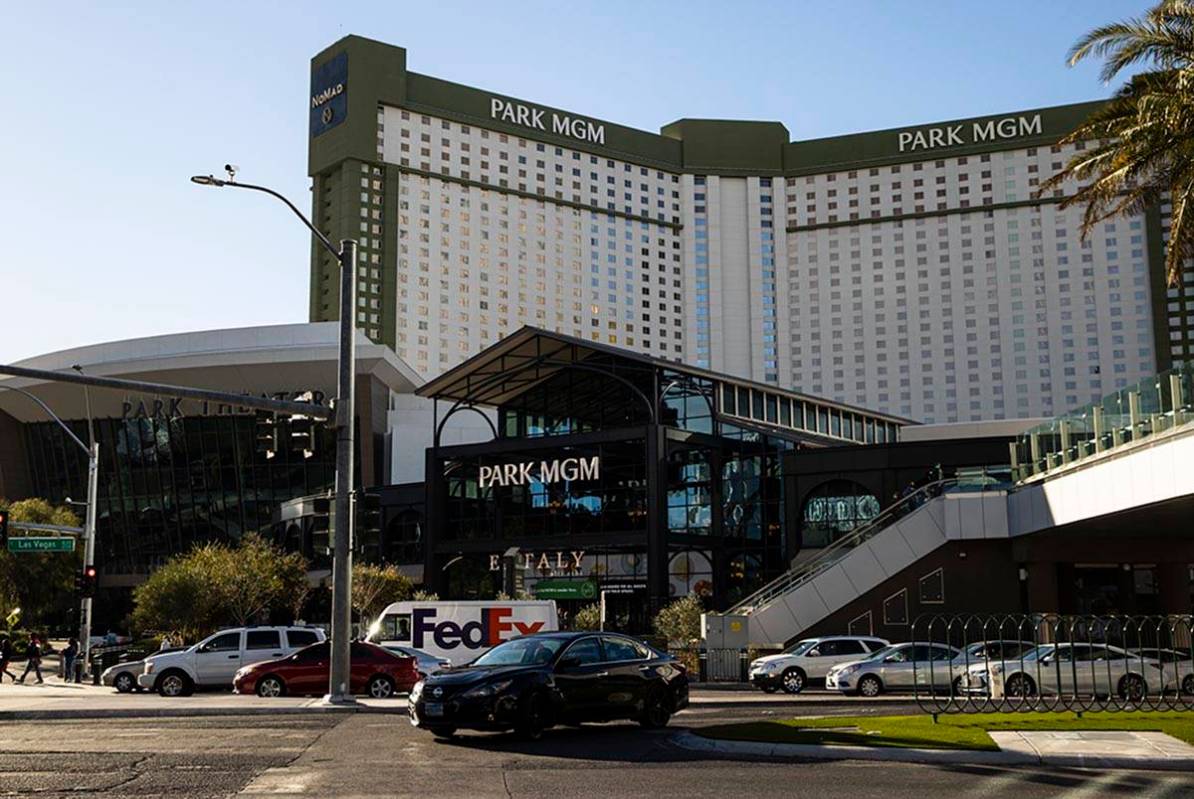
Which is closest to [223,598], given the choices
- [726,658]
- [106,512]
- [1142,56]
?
[726,658]

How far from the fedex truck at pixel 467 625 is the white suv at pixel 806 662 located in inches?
243

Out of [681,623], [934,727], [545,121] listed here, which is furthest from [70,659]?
[545,121]

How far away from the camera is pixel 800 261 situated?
516ft

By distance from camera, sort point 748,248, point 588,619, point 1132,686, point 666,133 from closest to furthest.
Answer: point 1132,686 → point 588,619 → point 748,248 → point 666,133

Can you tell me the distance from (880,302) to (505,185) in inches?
1839

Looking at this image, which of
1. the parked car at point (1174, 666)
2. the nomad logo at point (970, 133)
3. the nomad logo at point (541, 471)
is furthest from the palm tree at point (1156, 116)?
the nomad logo at point (970, 133)

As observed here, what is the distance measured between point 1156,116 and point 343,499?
18.3 metres

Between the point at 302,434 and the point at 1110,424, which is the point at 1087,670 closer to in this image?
the point at 1110,424

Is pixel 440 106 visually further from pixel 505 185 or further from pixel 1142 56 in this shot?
pixel 1142 56

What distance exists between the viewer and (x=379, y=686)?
30.2m

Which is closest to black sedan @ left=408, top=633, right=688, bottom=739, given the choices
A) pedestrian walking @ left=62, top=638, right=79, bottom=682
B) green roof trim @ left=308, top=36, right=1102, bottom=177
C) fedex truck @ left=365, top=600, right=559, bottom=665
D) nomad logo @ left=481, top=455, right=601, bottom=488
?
fedex truck @ left=365, top=600, right=559, bottom=665

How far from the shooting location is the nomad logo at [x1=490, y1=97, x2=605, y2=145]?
5797 inches

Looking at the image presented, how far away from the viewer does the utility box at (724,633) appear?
124ft

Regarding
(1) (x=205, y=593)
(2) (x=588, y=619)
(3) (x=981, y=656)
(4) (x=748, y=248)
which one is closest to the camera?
(3) (x=981, y=656)
